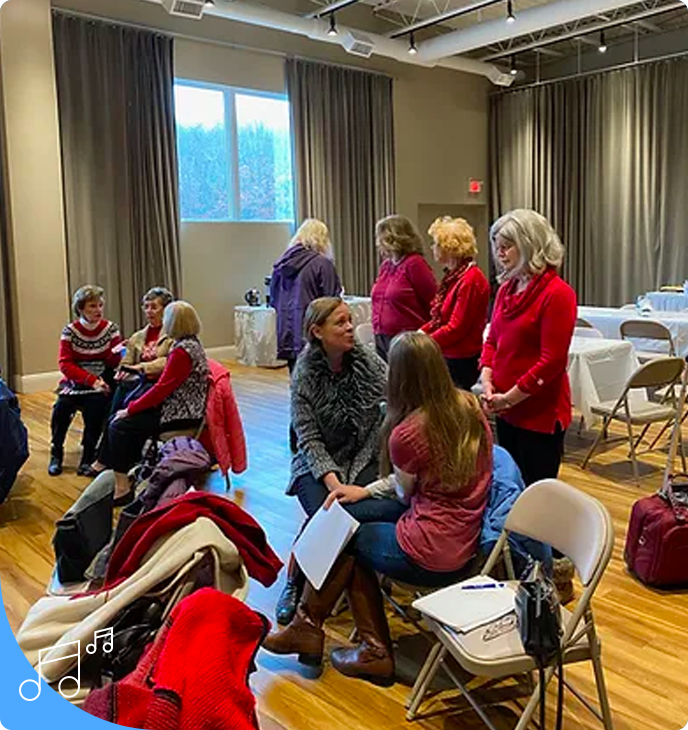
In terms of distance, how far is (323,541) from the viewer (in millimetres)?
2307

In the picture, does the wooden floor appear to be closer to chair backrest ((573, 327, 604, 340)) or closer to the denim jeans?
the denim jeans

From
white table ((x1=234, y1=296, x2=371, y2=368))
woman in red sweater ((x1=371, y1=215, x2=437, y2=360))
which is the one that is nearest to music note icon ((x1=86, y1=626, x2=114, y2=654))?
woman in red sweater ((x1=371, y1=215, x2=437, y2=360))

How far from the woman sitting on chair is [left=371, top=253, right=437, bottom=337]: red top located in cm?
100

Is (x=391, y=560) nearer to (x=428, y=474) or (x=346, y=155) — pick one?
(x=428, y=474)

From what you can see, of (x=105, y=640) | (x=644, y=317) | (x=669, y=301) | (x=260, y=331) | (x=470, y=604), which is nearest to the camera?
(x=105, y=640)

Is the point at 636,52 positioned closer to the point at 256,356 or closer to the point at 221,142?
the point at 221,142

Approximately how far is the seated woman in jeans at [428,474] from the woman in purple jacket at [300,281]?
243 centimetres

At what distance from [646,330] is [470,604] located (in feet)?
12.1

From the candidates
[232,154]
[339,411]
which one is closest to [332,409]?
[339,411]

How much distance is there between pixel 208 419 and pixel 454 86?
27.3 ft

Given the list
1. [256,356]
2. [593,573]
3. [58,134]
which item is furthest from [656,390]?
[58,134]

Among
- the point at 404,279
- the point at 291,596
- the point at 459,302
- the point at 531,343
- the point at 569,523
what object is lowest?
the point at 291,596

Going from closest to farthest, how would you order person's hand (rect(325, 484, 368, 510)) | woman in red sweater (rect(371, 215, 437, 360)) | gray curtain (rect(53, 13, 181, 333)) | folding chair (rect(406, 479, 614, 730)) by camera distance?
folding chair (rect(406, 479, 614, 730)), person's hand (rect(325, 484, 368, 510)), woman in red sweater (rect(371, 215, 437, 360)), gray curtain (rect(53, 13, 181, 333))

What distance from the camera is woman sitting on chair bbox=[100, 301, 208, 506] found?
3688 millimetres
